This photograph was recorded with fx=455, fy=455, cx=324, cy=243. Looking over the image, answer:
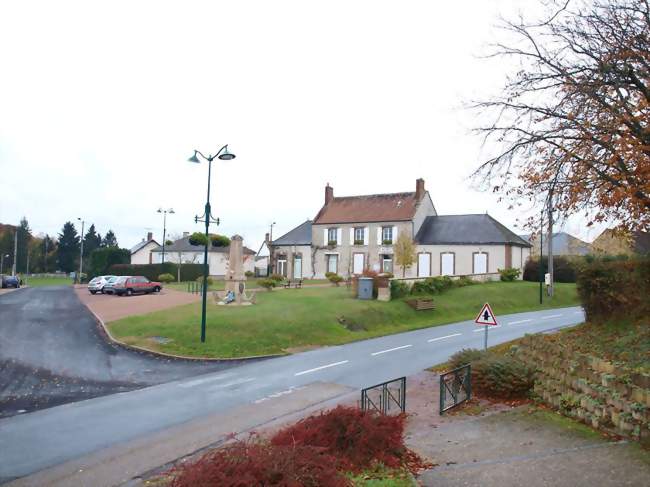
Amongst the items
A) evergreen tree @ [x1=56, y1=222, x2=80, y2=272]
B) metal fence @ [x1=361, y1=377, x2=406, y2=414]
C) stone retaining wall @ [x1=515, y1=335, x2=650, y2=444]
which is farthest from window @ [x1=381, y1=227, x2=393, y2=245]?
evergreen tree @ [x1=56, y1=222, x2=80, y2=272]

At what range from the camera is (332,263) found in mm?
48812

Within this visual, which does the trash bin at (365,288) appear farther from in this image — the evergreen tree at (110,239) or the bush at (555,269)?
the evergreen tree at (110,239)

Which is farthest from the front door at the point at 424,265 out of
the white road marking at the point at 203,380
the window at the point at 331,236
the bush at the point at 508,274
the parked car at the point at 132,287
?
the white road marking at the point at 203,380

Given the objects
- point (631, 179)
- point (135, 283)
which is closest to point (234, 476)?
point (631, 179)

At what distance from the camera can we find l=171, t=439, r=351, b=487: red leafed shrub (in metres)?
3.86

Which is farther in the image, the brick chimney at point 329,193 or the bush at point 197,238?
the brick chimney at point 329,193

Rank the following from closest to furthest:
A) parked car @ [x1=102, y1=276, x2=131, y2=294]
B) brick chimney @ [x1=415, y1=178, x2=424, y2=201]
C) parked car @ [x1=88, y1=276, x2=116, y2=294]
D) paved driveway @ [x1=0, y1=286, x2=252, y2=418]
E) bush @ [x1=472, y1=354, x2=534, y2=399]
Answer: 1. bush @ [x1=472, y1=354, x2=534, y2=399]
2. paved driveway @ [x1=0, y1=286, x2=252, y2=418]
3. parked car @ [x1=102, y1=276, x2=131, y2=294]
4. parked car @ [x1=88, y1=276, x2=116, y2=294]
5. brick chimney @ [x1=415, y1=178, x2=424, y2=201]

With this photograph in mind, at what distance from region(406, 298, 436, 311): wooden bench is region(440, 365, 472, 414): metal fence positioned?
15.8 meters

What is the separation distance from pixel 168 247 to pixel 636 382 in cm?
6285

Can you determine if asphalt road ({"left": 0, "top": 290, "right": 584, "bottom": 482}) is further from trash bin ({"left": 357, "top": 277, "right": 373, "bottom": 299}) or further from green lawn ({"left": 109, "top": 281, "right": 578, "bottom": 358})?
trash bin ({"left": 357, "top": 277, "right": 373, "bottom": 299})

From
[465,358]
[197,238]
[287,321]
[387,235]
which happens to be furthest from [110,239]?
[465,358]

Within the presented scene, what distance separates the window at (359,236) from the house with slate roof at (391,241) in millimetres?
92

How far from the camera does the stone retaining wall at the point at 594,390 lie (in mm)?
6672

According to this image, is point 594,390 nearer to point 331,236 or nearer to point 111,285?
point 111,285
